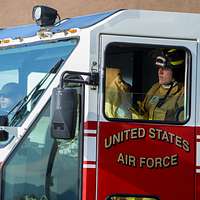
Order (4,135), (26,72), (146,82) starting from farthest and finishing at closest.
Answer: (26,72) → (146,82) → (4,135)

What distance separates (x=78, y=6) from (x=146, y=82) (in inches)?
359

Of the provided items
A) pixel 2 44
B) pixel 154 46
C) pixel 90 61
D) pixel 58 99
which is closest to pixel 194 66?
pixel 154 46

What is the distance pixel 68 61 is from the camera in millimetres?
5418

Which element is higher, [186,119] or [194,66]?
[194,66]

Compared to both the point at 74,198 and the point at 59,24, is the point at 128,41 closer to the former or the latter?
the point at 59,24

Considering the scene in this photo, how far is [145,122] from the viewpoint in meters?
5.35

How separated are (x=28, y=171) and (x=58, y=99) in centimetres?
70

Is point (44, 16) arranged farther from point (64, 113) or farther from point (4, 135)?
point (64, 113)

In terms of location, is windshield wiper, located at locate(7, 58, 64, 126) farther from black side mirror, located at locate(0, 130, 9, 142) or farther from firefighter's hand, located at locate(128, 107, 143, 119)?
firefighter's hand, located at locate(128, 107, 143, 119)

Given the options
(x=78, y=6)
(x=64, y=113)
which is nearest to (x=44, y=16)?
(x=64, y=113)

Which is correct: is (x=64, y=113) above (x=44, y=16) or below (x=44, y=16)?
below

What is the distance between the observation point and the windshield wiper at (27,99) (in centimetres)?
549

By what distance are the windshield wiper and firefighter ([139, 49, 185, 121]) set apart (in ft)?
2.35

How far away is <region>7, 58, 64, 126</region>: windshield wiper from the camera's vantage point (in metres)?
5.49
